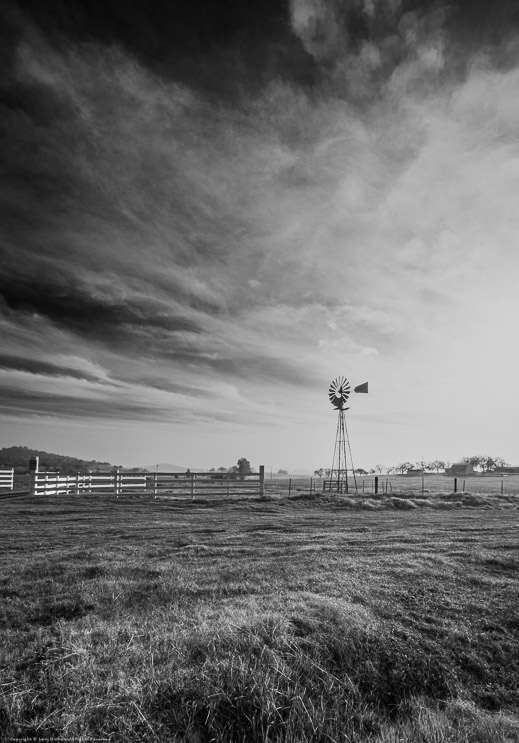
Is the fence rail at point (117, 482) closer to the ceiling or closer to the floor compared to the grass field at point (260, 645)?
closer to the floor

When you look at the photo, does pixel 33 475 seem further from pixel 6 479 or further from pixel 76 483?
pixel 6 479

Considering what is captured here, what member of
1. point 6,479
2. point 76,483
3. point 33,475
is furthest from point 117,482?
point 6,479

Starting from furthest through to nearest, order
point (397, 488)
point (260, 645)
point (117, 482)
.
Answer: point (397, 488) < point (117, 482) < point (260, 645)

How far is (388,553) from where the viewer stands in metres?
10.8

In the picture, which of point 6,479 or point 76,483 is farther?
point 6,479

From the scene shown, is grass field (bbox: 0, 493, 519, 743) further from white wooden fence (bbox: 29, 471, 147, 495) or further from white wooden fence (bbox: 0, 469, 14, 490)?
white wooden fence (bbox: 0, 469, 14, 490)

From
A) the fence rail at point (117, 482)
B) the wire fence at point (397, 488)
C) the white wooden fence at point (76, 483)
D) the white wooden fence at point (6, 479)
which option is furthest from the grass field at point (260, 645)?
the white wooden fence at point (6, 479)

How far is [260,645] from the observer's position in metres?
4.91

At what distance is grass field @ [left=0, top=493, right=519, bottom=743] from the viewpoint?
3875mm

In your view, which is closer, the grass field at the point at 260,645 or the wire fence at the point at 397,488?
the grass field at the point at 260,645

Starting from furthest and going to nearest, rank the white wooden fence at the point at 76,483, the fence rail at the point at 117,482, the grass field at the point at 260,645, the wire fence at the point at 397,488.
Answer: the wire fence at the point at 397,488 → the fence rail at the point at 117,482 → the white wooden fence at the point at 76,483 → the grass field at the point at 260,645

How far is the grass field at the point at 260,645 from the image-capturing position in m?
3.88

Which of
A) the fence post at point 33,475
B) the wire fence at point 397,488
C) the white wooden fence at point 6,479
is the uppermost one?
the fence post at point 33,475

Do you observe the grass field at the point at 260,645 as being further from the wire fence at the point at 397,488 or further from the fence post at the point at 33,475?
the wire fence at the point at 397,488
